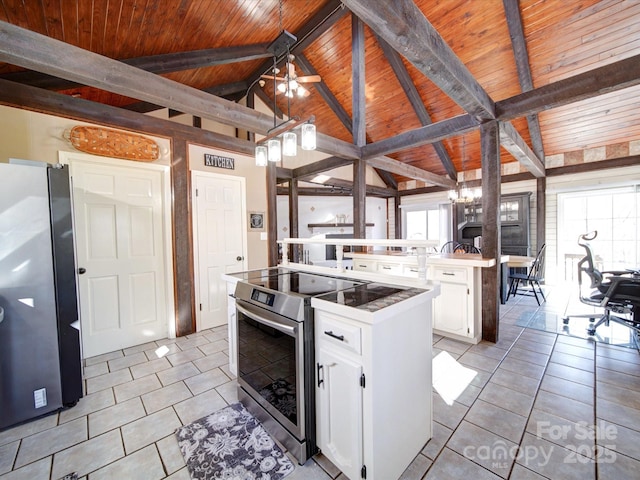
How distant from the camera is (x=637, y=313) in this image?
3.04m

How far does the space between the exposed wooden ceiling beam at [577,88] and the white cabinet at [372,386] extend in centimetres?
255

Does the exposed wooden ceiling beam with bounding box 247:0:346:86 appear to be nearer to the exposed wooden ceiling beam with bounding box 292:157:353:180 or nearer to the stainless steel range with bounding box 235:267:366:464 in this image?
the exposed wooden ceiling beam with bounding box 292:157:353:180

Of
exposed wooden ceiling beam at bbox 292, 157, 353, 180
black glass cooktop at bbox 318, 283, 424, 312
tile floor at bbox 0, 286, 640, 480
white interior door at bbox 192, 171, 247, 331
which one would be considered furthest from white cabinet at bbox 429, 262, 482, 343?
white interior door at bbox 192, 171, 247, 331

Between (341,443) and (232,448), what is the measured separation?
2.35ft

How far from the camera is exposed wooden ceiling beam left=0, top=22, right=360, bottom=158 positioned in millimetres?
1575

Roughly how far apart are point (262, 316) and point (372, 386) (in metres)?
0.74

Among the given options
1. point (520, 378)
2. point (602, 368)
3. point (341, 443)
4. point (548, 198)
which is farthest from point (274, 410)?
point (548, 198)

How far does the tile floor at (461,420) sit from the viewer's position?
55.5 inches

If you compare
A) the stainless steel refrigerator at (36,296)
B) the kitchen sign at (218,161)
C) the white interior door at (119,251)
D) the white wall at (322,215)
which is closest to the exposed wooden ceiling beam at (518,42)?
the kitchen sign at (218,161)

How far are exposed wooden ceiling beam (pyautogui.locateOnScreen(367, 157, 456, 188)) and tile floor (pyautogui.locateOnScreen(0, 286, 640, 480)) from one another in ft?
9.66

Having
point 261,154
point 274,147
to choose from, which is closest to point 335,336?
point 274,147

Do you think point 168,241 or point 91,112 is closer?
point 91,112

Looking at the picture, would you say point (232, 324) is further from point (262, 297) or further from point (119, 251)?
point (119, 251)

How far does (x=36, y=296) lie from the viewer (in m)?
1.83
